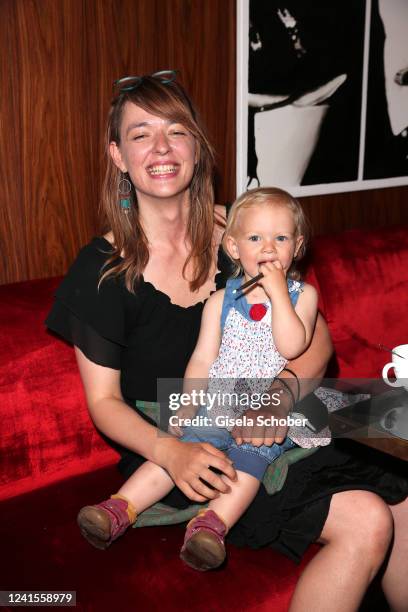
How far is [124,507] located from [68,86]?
135 cm

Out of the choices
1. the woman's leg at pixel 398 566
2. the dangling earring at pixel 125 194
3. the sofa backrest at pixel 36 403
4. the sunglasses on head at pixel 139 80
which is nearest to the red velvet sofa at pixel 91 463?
the sofa backrest at pixel 36 403

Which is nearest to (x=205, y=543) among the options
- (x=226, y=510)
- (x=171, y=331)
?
(x=226, y=510)

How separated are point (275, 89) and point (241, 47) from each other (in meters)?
0.24

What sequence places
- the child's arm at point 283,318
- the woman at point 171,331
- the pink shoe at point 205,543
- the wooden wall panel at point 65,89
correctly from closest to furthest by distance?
1. the pink shoe at point 205,543
2. the woman at point 171,331
3. the child's arm at point 283,318
4. the wooden wall panel at point 65,89

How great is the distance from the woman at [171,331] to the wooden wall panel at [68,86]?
36cm

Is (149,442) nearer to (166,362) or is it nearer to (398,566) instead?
(166,362)

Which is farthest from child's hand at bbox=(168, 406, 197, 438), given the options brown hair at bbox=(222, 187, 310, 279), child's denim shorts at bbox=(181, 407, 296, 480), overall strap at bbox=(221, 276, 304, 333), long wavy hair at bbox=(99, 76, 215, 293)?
brown hair at bbox=(222, 187, 310, 279)

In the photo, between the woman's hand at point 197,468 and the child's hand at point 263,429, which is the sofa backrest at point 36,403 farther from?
the child's hand at point 263,429

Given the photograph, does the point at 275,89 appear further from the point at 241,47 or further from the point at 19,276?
the point at 19,276

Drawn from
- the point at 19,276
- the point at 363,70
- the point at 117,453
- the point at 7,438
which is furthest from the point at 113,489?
the point at 363,70

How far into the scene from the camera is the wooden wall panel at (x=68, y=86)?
2072mm

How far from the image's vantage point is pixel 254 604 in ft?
4.93

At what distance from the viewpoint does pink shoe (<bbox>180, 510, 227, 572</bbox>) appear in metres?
1.43

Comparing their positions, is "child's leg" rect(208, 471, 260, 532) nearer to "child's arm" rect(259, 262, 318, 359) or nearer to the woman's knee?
the woman's knee
